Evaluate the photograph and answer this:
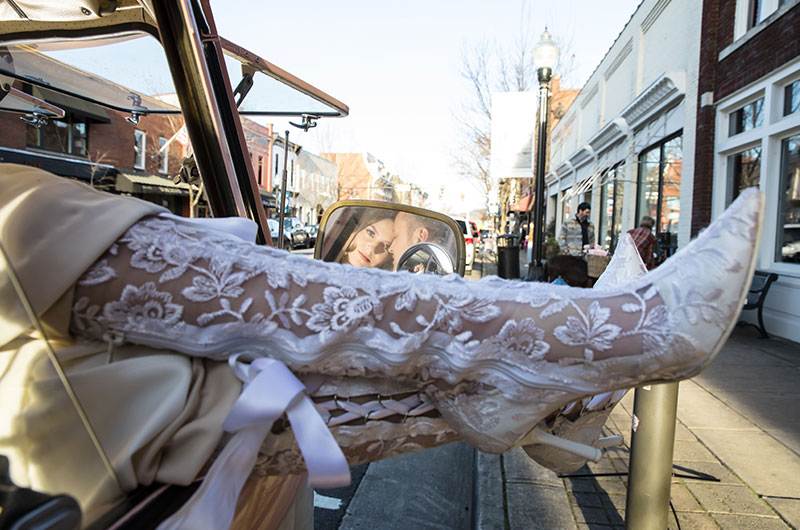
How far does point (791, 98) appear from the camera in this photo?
6832mm

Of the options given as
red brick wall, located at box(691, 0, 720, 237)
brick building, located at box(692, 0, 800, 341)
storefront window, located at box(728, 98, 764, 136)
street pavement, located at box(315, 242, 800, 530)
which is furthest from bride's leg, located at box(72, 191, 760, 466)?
red brick wall, located at box(691, 0, 720, 237)

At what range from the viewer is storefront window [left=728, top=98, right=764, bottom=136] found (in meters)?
7.54

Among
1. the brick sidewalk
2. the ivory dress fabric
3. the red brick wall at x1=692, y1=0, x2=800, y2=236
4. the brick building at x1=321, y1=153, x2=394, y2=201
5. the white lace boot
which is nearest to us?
the ivory dress fabric

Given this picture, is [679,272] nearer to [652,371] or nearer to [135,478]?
[652,371]

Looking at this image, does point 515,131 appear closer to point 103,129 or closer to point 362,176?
point 103,129

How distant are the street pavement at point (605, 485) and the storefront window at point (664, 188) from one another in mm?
7057

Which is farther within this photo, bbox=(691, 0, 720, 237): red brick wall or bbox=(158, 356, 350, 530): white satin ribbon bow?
bbox=(691, 0, 720, 237): red brick wall

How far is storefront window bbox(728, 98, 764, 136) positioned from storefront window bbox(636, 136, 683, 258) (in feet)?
5.94

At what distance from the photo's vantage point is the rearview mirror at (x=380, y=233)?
2.90 m

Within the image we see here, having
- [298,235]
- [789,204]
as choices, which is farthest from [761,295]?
[298,235]

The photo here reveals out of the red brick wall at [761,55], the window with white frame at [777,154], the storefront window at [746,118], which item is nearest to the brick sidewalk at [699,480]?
the window with white frame at [777,154]

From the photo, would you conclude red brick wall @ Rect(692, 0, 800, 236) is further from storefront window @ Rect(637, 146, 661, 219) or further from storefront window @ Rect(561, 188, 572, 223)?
storefront window @ Rect(561, 188, 572, 223)

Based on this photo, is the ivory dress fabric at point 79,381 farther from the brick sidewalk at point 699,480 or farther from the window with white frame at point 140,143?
the window with white frame at point 140,143

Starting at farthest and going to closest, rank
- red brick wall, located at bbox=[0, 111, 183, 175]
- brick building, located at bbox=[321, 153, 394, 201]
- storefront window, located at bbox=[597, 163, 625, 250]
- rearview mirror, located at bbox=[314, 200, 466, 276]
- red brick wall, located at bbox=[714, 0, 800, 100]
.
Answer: brick building, located at bbox=[321, 153, 394, 201] → storefront window, located at bbox=[597, 163, 625, 250] → red brick wall, located at bbox=[714, 0, 800, 100] → rearview mirror, located at bbox=[314, 200, 466, 276] → red brick wall, located at bbox=[0, 111, 183, 175]
